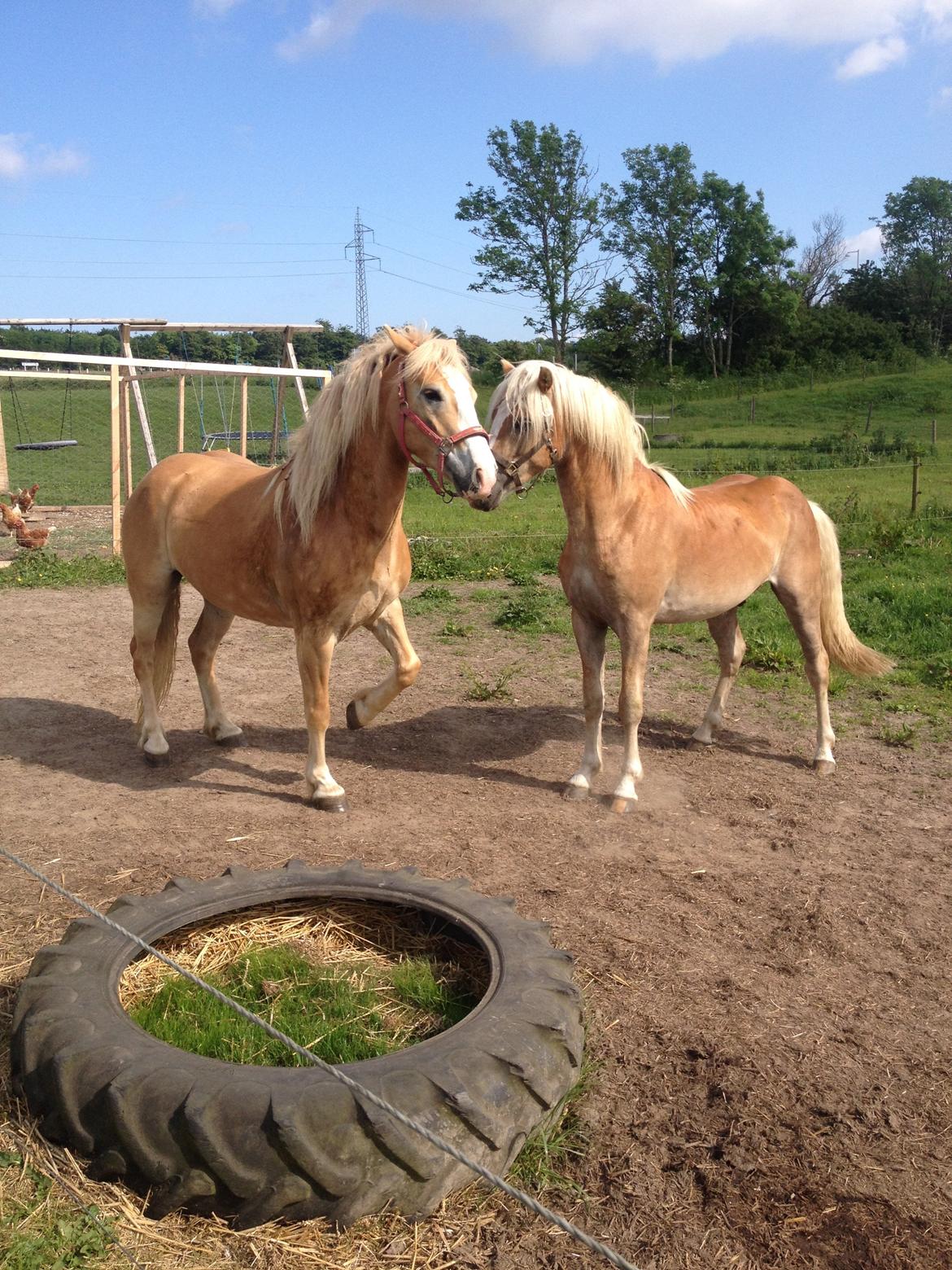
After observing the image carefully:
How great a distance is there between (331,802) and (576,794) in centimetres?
122

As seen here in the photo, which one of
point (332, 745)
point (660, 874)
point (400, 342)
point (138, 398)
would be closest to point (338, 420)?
point (400, 342)

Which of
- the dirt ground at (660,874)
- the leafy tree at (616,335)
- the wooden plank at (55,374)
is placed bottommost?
the dirt ground at (660,874)

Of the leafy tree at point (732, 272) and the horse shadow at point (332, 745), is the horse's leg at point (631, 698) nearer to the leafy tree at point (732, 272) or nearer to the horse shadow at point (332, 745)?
the horse shadow at point (332, 745)

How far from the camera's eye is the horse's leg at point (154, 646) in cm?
531

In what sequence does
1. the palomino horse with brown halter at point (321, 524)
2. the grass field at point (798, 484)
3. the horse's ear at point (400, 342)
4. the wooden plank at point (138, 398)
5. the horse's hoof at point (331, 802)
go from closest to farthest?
the palomino horse with brown halter at point (321, 524)
the horse's ear at point (400, 342)
the horse's hoof at point (331, 802)
the grass field at point (798, 484)
the wooden plank at point (138, 398)

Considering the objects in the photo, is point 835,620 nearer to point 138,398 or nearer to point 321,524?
point 321,524

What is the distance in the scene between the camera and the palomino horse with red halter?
14.9 feet

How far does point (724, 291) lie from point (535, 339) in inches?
393

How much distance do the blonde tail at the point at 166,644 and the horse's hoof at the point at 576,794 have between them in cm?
227

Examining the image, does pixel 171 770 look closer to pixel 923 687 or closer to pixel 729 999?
pixel 729 999

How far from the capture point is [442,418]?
401cm

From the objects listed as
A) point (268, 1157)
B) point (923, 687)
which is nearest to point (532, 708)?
point (923, 687)

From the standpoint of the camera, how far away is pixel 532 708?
6340mm

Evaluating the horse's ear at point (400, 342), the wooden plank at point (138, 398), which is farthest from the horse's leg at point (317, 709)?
the wooden plank at point (138, 398)
